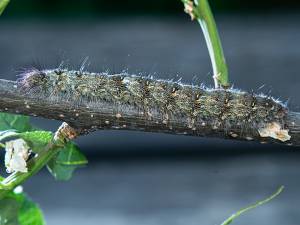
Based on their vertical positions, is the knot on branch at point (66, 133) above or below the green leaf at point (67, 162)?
above

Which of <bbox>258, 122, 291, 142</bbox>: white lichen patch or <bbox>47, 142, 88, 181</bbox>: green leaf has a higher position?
<bbox>258, 122, 291, 142</bbox>: white lichen patch

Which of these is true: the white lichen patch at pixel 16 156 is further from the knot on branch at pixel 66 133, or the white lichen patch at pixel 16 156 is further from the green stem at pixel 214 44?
the green stem at pixel 214 44

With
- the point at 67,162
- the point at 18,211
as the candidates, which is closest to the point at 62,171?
the point at 67,162

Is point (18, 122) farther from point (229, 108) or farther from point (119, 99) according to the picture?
point (229, 108)

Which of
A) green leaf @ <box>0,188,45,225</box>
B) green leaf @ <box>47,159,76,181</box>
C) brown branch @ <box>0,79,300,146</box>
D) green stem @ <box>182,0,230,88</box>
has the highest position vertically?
green stem @ <box>182,0,230,88</box>

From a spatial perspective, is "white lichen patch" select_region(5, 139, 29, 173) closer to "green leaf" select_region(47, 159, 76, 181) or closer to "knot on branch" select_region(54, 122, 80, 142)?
"knot on branch" select_region(54, 122, 80, 142)

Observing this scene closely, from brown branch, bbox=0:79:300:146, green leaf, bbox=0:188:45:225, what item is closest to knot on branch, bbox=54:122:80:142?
brown branch, bbox=0:79:300:146

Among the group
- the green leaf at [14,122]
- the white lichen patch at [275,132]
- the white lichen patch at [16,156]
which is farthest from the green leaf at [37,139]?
the white lichen patch at [275,132]
